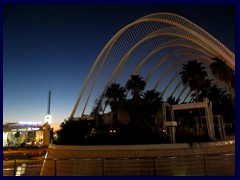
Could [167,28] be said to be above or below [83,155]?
above

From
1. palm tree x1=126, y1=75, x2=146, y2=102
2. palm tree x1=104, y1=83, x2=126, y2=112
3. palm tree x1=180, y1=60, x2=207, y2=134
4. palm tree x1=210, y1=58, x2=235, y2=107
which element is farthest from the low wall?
palm tree x1=104, y1=83, x2=126, y2=112

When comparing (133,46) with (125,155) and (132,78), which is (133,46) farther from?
(125,155)

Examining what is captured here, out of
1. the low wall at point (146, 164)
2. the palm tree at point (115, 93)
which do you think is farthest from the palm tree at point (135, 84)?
the low wall at point (146, 164)

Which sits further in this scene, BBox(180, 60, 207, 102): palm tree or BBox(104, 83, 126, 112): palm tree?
BBox(104, 83, 126, 112): palm tree

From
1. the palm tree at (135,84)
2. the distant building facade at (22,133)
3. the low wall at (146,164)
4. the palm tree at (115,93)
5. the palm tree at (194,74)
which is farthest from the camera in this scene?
the distant building facade at (22,133)

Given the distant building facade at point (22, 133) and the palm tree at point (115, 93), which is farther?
the distant building facade at point (22, 133)

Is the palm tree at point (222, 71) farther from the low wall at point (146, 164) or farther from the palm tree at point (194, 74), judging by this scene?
the low wall at point (146, 164)

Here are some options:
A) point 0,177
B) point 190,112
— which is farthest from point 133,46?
point 0,177

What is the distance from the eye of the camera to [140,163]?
462 inches

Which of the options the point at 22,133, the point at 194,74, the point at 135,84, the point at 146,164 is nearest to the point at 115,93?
the point at 135,84

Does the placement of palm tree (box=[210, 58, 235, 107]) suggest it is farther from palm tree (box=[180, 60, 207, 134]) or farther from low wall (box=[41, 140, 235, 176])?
low wall (box=[41, 140, 235, 176])

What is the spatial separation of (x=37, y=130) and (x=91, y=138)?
2957 inches

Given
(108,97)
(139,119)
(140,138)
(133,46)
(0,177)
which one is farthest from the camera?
(108,97)

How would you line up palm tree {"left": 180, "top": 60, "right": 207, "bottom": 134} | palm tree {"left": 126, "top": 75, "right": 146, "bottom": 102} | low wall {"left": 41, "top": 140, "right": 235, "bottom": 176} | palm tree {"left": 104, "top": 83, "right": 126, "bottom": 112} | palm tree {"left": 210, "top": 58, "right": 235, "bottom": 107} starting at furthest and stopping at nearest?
palm tree {"left": 104, "top": 83, "right": 126, "bottom": 112} < palm tree {"left": 126, "top": 75, "right": 146, "bottom": 102} < palm tree {"left": 210, "top": 58, "right": 235, "bottom": 107} < palm tree {"left": 180, "top": 60, "right": 207, "bottom": 134} < low wall {"left": 41, "top": 140, "right": 235, "bottom": 176}
